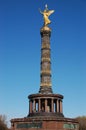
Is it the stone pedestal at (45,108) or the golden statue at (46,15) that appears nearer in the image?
the stone pedestal at (45,108)

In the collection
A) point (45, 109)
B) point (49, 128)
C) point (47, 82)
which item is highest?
point (47, 82)

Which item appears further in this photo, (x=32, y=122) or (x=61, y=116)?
(x=61, y=116)

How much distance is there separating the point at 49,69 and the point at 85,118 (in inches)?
1487

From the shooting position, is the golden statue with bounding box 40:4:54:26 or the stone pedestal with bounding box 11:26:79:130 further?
the golden statue with bounding box 40:4:54:26

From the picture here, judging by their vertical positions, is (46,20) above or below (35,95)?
above

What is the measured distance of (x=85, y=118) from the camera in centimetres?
7775

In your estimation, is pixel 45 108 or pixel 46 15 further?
pixel 46 15

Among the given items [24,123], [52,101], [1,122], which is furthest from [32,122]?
[1,122]

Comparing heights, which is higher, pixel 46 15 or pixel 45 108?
pixel 46 15

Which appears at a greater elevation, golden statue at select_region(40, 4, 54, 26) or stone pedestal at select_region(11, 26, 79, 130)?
golden statue at select_region(40, 4, 54, 26)

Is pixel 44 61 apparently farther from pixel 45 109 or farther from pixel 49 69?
pixel 45 109

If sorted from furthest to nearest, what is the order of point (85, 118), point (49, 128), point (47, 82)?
point (85, 118) < point (47, 82) < point (49, 128)

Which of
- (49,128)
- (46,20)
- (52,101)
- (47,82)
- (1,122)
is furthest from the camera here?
(1,122)

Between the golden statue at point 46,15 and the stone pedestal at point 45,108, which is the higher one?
the golden statue at point 46,15
